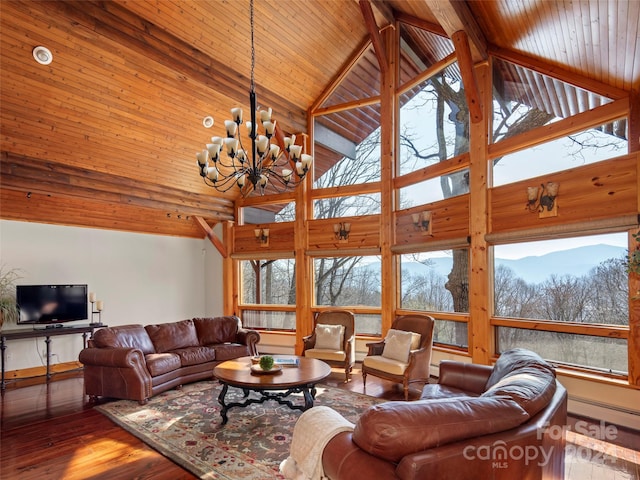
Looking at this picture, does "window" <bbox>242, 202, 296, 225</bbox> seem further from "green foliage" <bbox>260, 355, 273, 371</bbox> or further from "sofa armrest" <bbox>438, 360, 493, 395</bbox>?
"sofa armrest" <bbox>438, 360, 493, 395</bbox>

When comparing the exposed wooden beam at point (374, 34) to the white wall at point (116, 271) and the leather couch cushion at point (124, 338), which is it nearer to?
the white wall at point (116, 271)

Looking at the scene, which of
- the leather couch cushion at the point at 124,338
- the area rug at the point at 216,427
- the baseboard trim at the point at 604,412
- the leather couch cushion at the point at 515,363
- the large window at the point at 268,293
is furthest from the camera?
the large window at the point at 268,293

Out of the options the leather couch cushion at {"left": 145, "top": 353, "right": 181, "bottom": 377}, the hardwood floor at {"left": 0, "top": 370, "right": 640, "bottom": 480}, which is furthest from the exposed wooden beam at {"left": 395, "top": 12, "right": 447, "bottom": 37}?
the leather couch cushion at {"left": 145, "top": 353, "right": 181, "bottom": 377}

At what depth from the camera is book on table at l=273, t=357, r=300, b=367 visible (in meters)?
4.31

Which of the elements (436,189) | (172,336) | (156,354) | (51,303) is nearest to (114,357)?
(156,354)

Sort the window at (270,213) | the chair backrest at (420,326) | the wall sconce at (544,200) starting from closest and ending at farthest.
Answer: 1. the wall sconce at (544,200)
2. the chair backrest at (420,326)
3. the window at (270,213)

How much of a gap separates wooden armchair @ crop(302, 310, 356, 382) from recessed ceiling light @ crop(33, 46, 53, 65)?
4.84 m

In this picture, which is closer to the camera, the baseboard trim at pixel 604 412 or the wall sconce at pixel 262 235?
the baseboard trim at pixel 604 412

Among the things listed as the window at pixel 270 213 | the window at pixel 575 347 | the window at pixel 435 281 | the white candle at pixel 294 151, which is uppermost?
the white candle at pixel 294 151

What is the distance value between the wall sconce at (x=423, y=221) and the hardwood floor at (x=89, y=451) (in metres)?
2.90

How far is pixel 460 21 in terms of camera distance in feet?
13.8

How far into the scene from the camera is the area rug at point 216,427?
9.78 feet

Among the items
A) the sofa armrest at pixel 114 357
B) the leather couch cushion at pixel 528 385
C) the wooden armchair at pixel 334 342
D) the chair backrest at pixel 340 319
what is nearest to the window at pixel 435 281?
the chair backrest at pixel 340 319

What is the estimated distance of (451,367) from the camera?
140 inches
